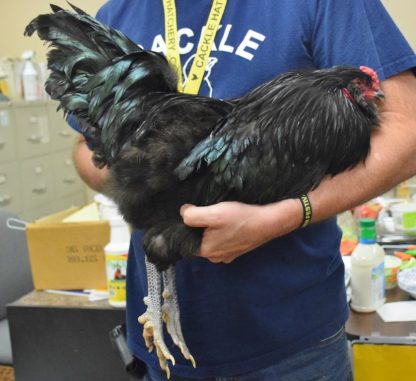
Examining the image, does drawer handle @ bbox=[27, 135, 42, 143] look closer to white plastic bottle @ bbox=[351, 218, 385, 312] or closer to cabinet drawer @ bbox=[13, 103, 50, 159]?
cabinet drawer @ bbox=[13, 103, 50, 159]

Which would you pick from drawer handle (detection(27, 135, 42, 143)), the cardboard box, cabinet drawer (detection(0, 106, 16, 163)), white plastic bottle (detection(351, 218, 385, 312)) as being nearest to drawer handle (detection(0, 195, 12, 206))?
cabinet drawer (detection(0, 106, 16, 163))

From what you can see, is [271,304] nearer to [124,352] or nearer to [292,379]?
[292,379]

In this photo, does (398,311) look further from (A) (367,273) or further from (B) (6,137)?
(B) (6,137)

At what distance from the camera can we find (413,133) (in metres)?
0.89

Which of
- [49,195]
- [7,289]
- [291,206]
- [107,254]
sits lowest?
[49,195]

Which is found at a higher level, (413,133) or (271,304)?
(413,133)

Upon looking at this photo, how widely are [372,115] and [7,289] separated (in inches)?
78.6

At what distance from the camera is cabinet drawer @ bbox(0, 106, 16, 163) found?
4.08 meters

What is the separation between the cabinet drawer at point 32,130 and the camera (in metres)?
4.28

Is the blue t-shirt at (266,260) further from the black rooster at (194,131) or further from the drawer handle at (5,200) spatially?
the drawer handle at (5,200)

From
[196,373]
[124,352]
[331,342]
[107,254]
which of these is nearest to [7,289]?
[107,254]

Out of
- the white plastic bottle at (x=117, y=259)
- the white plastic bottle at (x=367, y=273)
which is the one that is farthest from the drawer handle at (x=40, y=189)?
the white plastic bottle at (x=367, y=273)

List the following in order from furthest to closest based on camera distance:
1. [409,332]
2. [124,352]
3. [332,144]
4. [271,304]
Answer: [409,332] < [124,352] < [271,304] < [332,144]

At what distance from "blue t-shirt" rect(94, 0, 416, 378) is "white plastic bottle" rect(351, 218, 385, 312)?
1.85 feet
